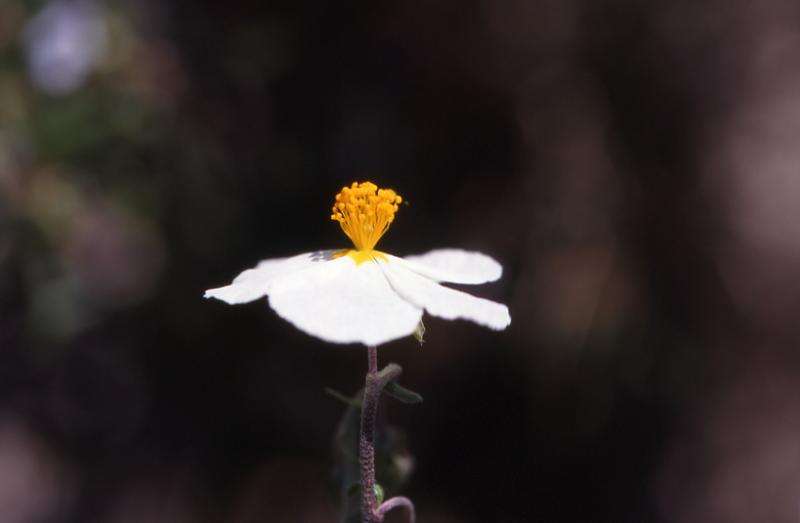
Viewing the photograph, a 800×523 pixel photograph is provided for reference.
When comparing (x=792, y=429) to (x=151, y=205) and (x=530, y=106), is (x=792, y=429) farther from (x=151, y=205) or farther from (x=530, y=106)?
(x=151, y=205)

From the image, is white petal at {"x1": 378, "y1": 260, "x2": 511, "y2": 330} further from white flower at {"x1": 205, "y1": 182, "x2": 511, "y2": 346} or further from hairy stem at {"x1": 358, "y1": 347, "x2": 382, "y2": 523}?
hairy stem at {"x1": 358, "y1": 347, "x2": 382, "y2": 523}

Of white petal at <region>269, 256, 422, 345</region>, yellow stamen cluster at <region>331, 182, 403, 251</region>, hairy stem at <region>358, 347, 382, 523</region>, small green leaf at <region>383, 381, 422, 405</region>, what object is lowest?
hairy stem at <region>358, 347, 382, 523</region>

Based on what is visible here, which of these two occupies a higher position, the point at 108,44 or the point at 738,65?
the point at 738,65

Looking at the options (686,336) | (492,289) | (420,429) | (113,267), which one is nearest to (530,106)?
(492,289)

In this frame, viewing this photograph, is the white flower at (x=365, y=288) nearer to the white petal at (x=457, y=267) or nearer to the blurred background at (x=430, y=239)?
the white petal at (x=457, y=267)

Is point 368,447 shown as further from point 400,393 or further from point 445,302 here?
point 445,302

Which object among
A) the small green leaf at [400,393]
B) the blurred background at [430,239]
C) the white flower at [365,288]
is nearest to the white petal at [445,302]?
the white flower at [365,288]

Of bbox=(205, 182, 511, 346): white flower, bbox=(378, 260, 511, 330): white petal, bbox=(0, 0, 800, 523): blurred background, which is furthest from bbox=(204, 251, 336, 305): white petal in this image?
bbox=(0, 0, 800, 523): blurred background

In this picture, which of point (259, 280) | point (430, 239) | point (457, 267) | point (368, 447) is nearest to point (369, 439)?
point (368, 447)

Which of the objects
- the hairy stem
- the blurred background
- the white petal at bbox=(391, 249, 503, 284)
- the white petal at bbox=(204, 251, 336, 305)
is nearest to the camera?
the hairy stem
